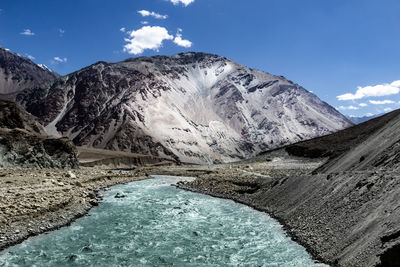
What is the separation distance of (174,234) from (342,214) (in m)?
12.8

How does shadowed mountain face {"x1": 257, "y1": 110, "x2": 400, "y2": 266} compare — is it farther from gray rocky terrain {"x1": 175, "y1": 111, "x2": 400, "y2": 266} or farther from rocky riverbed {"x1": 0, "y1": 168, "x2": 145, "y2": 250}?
rocky riverbed {"x1": 0, "y1": 168, "x2": 145, "y2": 250}

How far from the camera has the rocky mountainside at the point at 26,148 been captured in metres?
60.4

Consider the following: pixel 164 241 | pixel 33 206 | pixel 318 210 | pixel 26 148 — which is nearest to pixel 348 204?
pixel 318 210

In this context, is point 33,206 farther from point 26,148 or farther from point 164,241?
point 26,148

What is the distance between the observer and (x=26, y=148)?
63.5 metres

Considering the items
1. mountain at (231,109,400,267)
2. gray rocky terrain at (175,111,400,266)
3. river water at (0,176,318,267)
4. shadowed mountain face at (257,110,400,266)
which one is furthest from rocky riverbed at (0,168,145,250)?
shadowed mountain face at (257,110,400,266)

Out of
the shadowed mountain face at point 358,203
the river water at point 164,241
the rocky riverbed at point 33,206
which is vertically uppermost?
the shadowed mountain face at point 358,203

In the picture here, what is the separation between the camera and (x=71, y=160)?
257 feet

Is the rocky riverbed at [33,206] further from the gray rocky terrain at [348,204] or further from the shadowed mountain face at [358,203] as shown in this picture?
the shadowed mountain face at [358,203]

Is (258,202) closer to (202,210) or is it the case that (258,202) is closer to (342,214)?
(202,210)

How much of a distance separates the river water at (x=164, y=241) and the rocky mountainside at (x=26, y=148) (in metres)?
33.2

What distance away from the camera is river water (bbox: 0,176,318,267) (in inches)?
802

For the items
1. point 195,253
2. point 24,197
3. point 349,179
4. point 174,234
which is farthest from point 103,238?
point 349,179

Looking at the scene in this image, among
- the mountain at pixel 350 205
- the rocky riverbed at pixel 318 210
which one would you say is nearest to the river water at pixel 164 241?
the rocky riverbed at pixel 318 210
